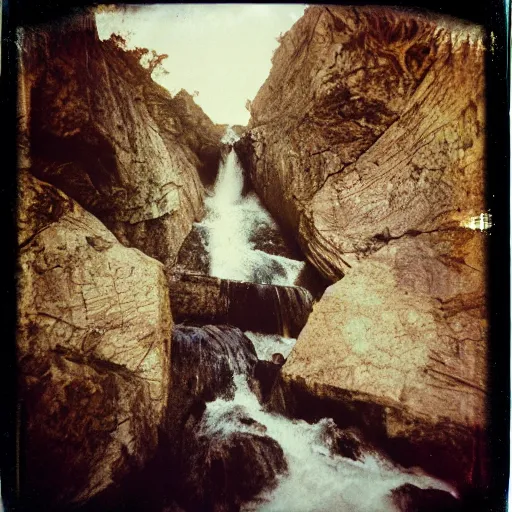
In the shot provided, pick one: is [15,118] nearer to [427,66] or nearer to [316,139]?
[316,139]

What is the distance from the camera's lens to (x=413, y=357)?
3436 mm

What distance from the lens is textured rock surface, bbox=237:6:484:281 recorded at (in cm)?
380

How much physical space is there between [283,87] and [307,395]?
208 inches

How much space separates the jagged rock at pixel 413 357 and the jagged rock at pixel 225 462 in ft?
1.98

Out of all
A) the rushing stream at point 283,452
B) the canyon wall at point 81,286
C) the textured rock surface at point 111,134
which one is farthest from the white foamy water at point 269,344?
the textured rock surface at point 111,134

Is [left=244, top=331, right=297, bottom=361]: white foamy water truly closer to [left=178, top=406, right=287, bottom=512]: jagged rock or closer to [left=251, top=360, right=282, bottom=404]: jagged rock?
[left=251, top=360, right=282, bottom=404]: jagged rock

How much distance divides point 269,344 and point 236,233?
7.75 feet

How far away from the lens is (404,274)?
3912 millimetres

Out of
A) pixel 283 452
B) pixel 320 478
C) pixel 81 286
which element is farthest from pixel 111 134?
pixel 320 478

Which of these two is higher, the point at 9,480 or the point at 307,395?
the point at 307,395

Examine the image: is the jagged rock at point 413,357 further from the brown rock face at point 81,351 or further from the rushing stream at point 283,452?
the brown rock face at point 81,351

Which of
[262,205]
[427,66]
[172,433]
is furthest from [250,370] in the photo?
[427,66]

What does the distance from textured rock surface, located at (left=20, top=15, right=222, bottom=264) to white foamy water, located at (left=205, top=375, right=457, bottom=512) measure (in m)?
2.84

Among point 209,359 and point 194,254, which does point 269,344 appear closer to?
point 209,359
